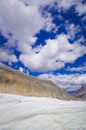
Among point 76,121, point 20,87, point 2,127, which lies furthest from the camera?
point 20,87

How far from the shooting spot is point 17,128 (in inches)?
386

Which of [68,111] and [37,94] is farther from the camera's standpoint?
[37,94]

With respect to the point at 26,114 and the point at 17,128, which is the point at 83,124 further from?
the point at 26,114

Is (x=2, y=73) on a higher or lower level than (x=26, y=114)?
higher

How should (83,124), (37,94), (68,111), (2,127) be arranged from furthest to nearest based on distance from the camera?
(37,94), (68,111), (2,127), (83,124)

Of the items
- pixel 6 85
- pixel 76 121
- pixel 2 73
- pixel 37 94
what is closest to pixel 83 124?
pixel 76 121

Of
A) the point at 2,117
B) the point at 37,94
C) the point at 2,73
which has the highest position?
the point at 2,73

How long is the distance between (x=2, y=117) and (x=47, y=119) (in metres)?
3.58

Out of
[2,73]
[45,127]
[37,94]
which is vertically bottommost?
[45,127]

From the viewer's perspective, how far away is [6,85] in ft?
215

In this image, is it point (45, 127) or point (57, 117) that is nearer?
point (45, 127)

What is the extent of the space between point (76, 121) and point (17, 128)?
284 centimetres

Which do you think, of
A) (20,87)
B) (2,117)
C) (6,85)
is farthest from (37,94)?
(2,117)

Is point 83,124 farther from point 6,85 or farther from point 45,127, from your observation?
point 6,85
